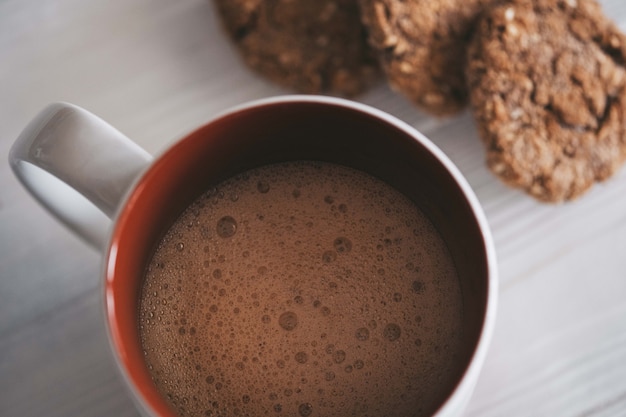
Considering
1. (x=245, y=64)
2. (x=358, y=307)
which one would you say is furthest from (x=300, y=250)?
(x=245, y=64)

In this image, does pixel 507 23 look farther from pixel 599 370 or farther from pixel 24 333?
pixel 24 333

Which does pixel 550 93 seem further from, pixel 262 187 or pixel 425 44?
pixel 262 187

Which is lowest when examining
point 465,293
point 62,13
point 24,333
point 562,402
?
point 562,402

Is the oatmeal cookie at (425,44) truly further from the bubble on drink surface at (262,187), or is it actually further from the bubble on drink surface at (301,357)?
the bubble on drink surface at (301,357)

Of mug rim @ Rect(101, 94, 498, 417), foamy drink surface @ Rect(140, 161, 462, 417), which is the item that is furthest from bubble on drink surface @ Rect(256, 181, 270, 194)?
mug rim @ Rect(101, 94, 498, 417)

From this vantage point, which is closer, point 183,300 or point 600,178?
point 183,300

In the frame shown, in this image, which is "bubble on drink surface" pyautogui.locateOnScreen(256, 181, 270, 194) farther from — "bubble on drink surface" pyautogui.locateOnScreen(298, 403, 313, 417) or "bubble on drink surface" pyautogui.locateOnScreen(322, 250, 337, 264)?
"bubble on drink surface" pyautogui.locateOnScreen(298, 403, 313, 417)
